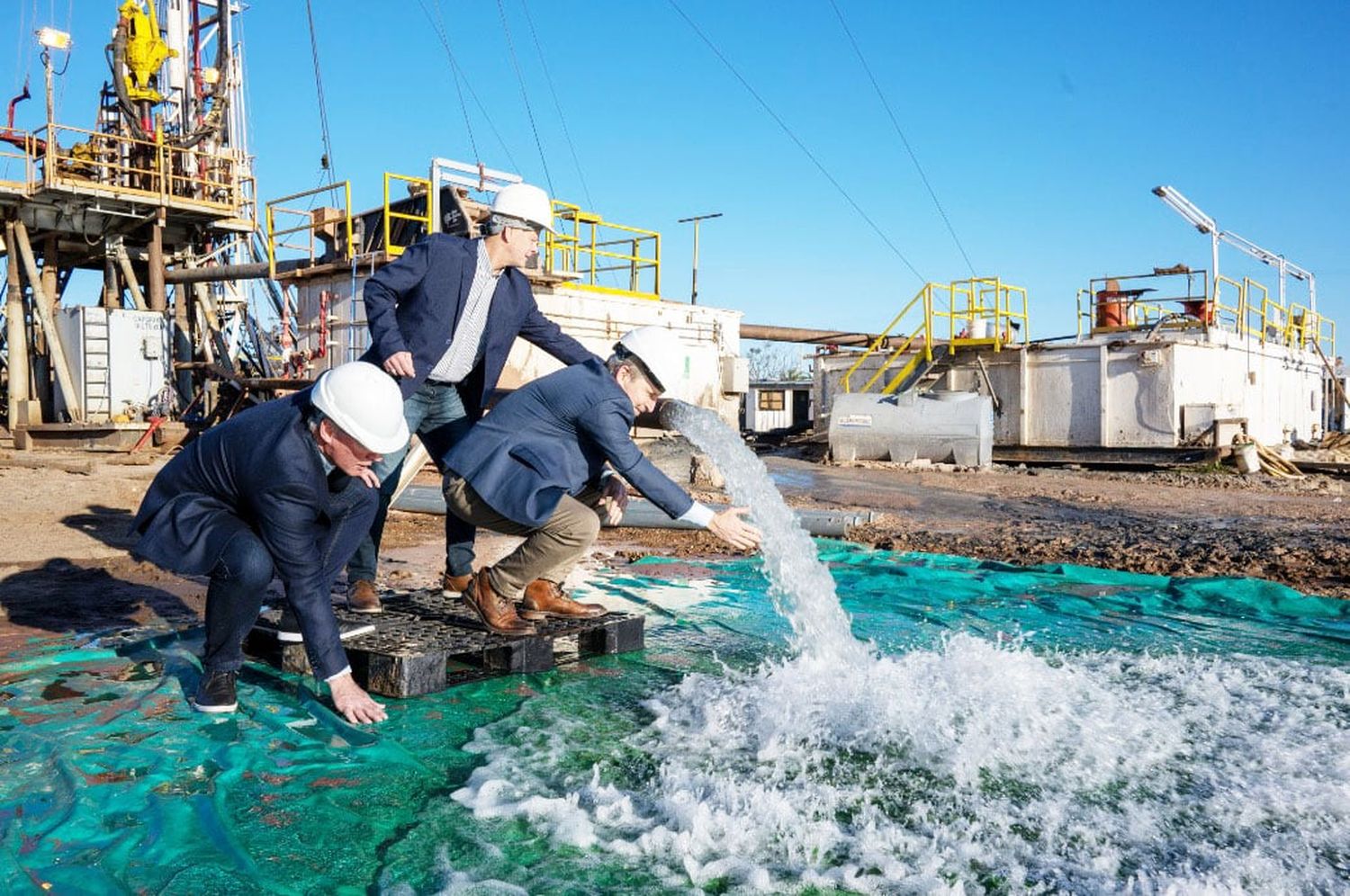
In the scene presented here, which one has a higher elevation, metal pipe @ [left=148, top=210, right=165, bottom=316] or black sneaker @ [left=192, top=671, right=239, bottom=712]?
metal pipe @ [left=148, top=210, right=165, bottom=316]

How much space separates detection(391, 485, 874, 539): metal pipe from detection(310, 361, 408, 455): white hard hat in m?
5.89

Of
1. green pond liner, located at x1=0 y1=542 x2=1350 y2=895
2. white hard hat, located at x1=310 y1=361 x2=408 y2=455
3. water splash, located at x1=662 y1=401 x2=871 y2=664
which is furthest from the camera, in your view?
water splash, located at x1=662 y1=401 x2=871 y2=664

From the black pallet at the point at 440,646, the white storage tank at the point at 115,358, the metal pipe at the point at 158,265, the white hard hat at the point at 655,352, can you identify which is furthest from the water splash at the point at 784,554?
the metal pipe at the point at 158,265

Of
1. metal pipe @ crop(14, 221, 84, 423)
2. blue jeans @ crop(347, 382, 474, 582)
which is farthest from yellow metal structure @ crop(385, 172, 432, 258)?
blue jeans @ crop(347, 382, 474, 582)

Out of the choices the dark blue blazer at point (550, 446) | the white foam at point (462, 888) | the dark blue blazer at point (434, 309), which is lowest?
the white foam at point (462, 888)

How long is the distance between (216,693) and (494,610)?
3.83 feet

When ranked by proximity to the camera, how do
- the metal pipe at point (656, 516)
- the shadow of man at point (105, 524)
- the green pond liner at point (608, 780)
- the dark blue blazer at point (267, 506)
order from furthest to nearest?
the metal pipe at point (656, 516)
the shadow of man at point (105, 524)
the dark blue blazer at point (267, 506)
the green pond liner at point (608, 780)

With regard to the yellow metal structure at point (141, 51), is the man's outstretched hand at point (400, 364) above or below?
below

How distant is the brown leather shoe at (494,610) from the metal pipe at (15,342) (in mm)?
17987

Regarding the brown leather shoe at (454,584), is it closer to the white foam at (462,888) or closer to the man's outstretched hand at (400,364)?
the man's outstretched hand at (400,364)

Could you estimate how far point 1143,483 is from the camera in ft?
56.1

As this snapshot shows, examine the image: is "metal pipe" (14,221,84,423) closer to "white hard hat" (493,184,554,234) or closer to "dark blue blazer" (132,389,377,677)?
"white hard hat" (493,184,554,234)

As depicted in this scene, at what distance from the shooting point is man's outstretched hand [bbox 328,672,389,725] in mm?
3674

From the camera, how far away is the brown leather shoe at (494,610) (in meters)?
4.52
